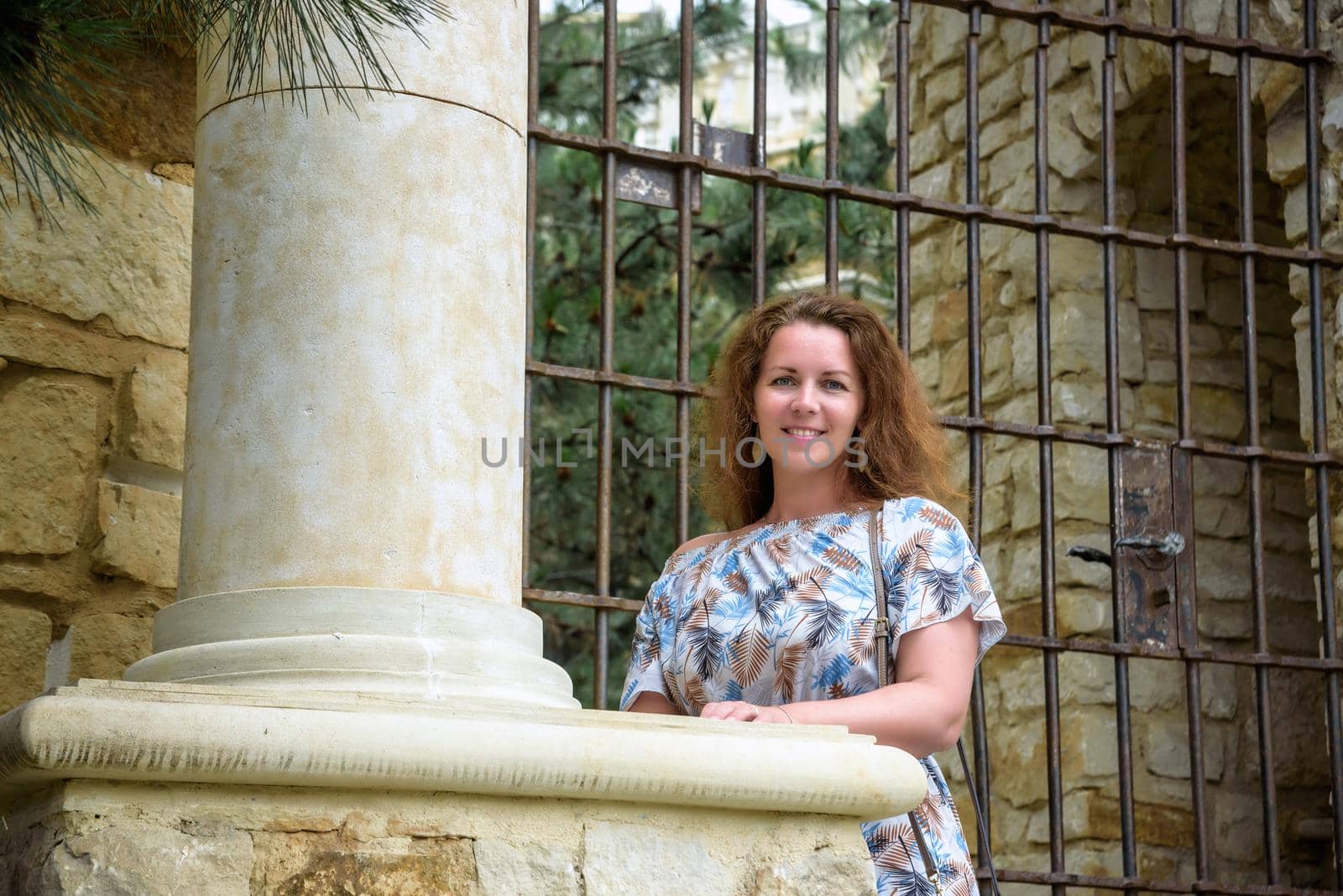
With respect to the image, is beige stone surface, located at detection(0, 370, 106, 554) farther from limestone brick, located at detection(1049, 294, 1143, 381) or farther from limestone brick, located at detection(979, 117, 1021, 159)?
limestone brick, located at detection(979, 117, 1021, 159)

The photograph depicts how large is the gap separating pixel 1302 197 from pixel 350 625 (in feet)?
8.55

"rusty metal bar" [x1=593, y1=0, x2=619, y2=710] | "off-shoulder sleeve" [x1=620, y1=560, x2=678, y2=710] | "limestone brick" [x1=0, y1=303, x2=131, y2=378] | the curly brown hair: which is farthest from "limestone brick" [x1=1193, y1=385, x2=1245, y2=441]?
"limestone brick" [x1=0, y1=303, x2=131, y2=378]

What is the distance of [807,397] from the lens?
2186mm

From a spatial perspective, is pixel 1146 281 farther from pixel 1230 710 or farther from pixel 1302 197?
pixel 1230 710

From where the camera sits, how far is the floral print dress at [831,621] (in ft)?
6.52

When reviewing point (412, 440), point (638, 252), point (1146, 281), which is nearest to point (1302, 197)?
point (1146, 281)

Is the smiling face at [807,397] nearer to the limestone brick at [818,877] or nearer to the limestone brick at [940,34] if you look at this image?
the limestone brick at [818,877]

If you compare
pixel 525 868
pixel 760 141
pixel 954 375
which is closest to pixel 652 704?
pixel 525 868

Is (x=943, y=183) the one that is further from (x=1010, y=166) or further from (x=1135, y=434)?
(x=1135, y=434)

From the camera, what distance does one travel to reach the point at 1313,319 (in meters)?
3.49

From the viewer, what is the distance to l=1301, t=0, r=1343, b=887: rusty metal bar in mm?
3355

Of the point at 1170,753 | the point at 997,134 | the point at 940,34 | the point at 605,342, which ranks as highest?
the point at 940,34

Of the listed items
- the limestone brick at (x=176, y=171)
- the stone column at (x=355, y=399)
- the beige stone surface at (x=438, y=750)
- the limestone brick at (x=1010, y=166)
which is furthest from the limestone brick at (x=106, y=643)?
the limestone brick at (x=1010, y=166)

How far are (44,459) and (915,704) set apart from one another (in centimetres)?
140
